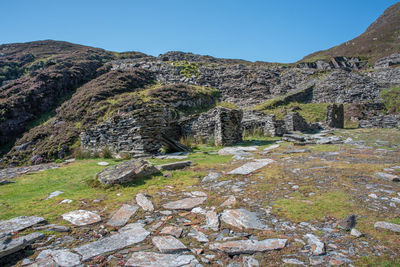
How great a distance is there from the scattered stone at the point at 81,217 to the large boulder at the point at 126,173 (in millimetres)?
1081

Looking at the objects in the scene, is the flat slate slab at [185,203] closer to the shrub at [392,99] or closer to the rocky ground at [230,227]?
the rocky ground at [230,227]

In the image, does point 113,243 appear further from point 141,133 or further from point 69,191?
point 141,133

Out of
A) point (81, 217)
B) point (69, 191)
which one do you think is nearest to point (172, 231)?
point (81, 217)

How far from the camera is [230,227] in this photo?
2102 mm

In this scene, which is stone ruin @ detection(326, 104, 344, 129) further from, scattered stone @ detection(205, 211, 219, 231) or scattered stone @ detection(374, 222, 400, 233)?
scattered stone @ detection(205, 211, 219, 231)

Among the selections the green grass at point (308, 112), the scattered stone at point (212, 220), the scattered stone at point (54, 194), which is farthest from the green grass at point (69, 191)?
the green grass at point (308, 112)

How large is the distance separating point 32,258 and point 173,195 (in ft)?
5.93

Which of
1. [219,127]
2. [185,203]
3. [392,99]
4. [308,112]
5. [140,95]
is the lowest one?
[185,203]

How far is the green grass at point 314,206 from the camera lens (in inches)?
86.2

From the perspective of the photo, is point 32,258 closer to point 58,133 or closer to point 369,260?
point 369,260

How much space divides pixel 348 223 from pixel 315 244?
1.72 feet

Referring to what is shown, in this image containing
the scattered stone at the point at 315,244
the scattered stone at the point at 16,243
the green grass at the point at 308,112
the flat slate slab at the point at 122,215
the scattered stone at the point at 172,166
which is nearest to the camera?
the scattered stone at the point at 315,244

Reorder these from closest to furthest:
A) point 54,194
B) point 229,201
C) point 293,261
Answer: point 293,261 < point 229,201 < point 54,194

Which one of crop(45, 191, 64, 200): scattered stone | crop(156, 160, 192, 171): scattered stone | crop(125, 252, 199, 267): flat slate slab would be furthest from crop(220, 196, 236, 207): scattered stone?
crop(45, 191, 64, 200): scattered stone
